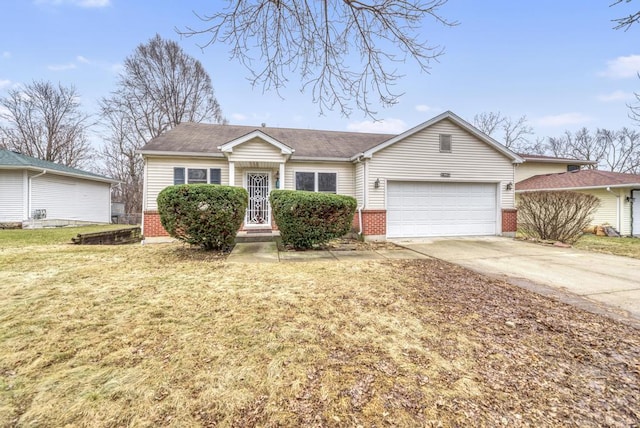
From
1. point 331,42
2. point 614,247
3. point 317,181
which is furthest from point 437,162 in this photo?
point 331,42

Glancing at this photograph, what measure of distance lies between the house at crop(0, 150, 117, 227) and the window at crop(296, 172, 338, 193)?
44.0 ft

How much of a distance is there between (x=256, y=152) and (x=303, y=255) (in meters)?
4.61

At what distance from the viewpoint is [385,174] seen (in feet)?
33.1

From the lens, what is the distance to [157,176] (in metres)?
9.89

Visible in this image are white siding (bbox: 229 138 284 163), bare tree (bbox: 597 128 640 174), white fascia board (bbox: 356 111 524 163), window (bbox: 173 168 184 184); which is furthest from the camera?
bare tree (bbox: 597 128 640 174)

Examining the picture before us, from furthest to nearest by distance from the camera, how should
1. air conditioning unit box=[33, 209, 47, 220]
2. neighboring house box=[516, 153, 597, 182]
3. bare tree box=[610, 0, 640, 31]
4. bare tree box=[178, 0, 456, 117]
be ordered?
neighboring house box=[516, 153, 597, 182]
air conditioning unit box=[33, 209, 47, 220]
bare tree box=[178, 0, 456, 117]
bare tree box=[610, 0, 640, 31]

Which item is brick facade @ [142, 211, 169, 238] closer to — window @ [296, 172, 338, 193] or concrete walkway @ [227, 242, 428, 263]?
concrete walkway @ [227, 242, 428, 263]

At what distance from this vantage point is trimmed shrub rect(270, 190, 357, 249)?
7414 mm

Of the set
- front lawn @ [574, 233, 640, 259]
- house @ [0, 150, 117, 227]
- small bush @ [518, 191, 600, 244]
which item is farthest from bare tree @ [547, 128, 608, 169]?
house @ [0, 150, 117, 227]

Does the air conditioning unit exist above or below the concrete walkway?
above

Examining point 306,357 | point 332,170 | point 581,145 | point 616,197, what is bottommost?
point 306,357

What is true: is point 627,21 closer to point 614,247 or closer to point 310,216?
point 310,216

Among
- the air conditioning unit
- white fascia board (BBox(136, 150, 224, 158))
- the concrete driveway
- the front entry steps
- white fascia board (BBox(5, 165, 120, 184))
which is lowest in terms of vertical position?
the concrete driveway

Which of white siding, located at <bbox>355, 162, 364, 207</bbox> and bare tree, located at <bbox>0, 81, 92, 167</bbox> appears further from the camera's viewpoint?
bare tree, located at <bbox>0, 81, 92, 167</bbox>
